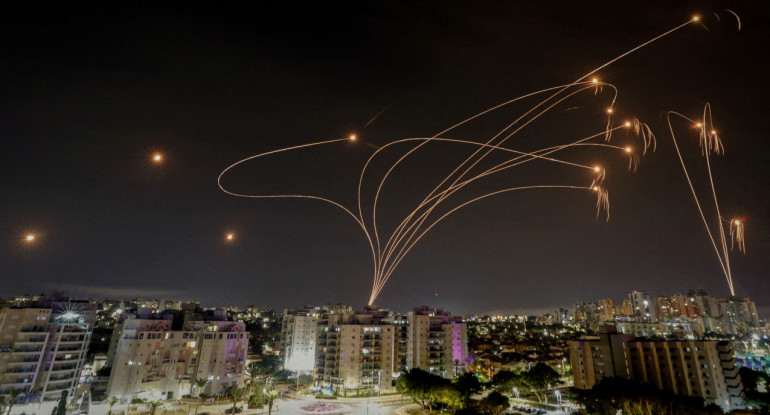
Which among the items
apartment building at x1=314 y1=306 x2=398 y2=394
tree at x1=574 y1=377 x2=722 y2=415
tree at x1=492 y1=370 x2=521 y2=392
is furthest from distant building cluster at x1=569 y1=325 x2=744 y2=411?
apartment building at x1=314 y1=306 x2=398 y2=394

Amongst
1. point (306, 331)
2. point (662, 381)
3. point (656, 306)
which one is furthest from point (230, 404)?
point (656, 306)

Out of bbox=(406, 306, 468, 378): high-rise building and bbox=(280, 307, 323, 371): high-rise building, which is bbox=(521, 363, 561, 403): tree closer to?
Result: bbox=(406, 306, 468, 378): high-rise building

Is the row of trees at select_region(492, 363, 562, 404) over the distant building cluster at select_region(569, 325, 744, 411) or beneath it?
beneath

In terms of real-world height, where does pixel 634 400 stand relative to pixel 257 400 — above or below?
above

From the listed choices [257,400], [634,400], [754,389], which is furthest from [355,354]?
[754,389]

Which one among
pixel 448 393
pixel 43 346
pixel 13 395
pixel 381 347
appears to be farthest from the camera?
pixel 381 347

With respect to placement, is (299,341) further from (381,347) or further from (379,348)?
(381,347)

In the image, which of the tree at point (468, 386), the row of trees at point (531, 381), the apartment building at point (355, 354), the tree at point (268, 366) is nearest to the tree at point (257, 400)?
the apartment building at point (355, 354)

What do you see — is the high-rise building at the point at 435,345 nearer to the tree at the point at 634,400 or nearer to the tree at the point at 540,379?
the tree at the point at 540,379
